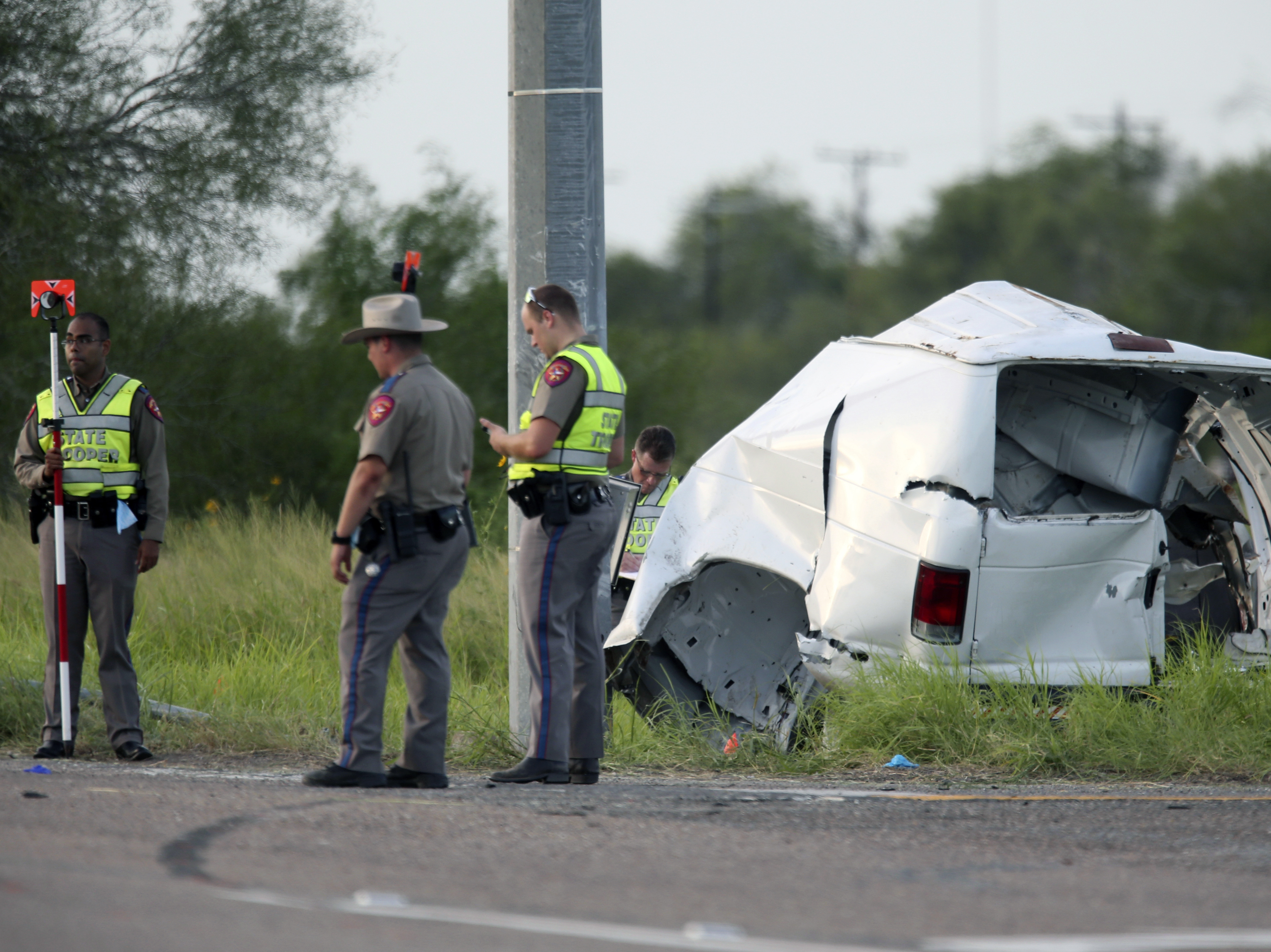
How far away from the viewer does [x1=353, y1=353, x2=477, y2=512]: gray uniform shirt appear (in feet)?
17.1

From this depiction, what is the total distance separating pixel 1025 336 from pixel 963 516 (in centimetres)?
89

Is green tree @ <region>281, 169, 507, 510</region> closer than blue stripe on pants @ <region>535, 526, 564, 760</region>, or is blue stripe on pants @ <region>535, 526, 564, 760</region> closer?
blue stripe on pants @ <region>535, 526, 564, 760</region>

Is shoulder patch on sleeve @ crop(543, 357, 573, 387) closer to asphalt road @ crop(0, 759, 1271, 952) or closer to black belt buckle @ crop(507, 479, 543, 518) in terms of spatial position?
black belt buckle @ crop(507, 479, 543, 518)

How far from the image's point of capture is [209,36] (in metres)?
14.8

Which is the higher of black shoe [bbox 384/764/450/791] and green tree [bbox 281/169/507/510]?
green tree [bbox 281/169/507/510]

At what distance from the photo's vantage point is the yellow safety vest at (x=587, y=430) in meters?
5.64

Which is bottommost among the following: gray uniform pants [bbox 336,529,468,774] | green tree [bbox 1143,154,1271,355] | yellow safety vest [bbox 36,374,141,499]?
gray uniform pants [bbox 336,529,468,774]

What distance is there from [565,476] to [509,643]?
52.9 inches

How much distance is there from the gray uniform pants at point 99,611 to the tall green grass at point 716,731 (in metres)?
0.28

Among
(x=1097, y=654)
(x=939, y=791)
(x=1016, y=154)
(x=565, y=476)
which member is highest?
(x=1016, y=154)

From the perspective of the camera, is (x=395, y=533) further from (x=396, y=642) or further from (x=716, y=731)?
(x=716, y=731)

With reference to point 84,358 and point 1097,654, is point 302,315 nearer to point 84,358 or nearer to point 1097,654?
point 84,358

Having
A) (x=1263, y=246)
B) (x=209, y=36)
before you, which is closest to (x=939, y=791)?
(x=209, y=36)

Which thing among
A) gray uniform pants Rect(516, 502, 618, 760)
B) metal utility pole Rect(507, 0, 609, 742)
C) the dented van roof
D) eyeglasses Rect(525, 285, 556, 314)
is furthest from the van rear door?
eyeglasses Rect(525, 285, 556, 314)
